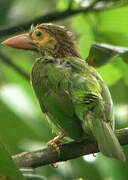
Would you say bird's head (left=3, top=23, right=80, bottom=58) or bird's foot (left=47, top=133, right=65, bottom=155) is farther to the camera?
bird's head (left=3, top=23, right=80, bottom=58)

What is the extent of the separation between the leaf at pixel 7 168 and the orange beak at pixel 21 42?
1.98 m

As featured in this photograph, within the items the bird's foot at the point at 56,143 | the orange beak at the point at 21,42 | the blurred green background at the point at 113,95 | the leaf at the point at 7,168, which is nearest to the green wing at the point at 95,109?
the bird's foot at the point at 56,143

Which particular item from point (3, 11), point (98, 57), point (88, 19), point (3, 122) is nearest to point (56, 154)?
point (98, 57)

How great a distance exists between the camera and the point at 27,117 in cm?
541

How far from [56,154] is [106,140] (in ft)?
1.07

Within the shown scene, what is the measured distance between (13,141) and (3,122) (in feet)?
0.66

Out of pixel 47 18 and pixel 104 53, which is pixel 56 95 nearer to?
pixel 104 53

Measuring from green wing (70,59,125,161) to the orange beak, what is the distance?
901 mm

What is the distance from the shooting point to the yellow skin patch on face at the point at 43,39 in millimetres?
5281

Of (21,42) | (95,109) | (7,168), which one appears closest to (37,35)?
(21,42)

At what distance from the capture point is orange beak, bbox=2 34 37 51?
16.7 feet

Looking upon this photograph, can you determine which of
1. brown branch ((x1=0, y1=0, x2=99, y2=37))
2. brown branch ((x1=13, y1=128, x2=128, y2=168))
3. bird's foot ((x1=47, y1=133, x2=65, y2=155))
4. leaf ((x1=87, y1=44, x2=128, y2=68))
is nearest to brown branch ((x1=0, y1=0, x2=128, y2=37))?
brown branch ((x1=0, y1=0, x2=99, y2=37))

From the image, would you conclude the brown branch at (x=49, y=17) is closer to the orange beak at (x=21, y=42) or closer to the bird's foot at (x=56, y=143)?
the orange beak at (x=21, y=42)

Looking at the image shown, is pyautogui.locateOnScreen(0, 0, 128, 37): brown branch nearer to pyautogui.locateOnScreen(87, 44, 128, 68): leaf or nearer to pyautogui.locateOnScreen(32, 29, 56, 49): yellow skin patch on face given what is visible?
pyautogui.locateOnScreen(32, 29, 56, 49): yellow skin patch on face
